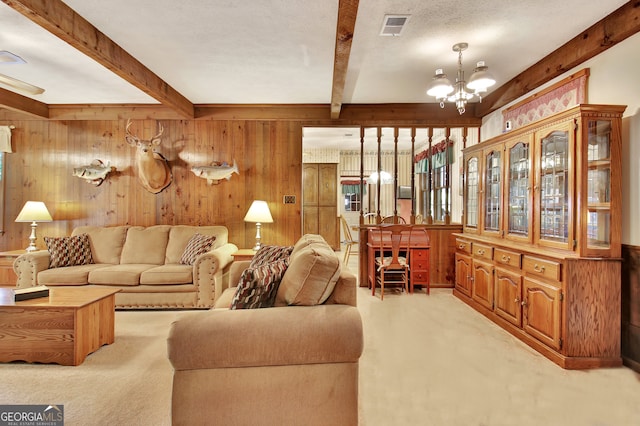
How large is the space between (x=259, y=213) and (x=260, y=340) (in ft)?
9.81

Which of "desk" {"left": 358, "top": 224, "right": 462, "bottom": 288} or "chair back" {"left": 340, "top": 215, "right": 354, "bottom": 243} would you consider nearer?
"desk" {"left": 358, "top": 224, "right": 462, "bottom": 288}

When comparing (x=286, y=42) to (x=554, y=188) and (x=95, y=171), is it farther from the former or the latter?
(x=95, y=171)

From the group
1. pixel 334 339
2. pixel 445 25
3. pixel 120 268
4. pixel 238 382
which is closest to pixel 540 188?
pixel 445 25

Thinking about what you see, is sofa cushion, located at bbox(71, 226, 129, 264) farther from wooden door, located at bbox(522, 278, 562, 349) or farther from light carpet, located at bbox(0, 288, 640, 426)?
wooden door, located at bbox(522, 278, 562, 349)

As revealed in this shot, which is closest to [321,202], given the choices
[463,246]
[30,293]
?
[463,246]

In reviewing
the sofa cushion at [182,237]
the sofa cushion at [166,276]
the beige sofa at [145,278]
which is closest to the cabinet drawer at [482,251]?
the beige sofa at [145,278]

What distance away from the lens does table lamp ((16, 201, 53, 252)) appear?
4348 mm

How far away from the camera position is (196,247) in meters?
4.06

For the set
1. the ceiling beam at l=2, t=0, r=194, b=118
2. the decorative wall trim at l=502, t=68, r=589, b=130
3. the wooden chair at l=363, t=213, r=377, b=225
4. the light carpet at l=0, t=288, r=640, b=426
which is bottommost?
the light carpet at l=0, t=288, r=640, b=426

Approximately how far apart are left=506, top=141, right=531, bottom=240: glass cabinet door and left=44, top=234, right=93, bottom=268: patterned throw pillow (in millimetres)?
4883

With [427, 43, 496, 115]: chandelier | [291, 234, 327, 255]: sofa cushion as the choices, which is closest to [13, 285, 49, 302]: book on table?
[291, 234, 327, 255]: sofa cushion

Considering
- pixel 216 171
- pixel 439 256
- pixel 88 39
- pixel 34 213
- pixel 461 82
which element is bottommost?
pixel 439 256

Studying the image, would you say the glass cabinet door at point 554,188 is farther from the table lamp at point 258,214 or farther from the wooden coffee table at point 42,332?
the wooden coffee table at point 42,332

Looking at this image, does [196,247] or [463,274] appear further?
[463,274]
